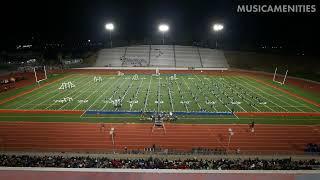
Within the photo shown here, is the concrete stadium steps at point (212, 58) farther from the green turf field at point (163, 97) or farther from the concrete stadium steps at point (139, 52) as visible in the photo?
the green turf field at point (163, 97)

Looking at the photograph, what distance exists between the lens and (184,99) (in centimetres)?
3262

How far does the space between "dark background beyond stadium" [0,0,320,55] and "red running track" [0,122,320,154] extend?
134 ft

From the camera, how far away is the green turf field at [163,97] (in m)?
29.2

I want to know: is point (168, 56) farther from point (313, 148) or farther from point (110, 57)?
point (313, 148)

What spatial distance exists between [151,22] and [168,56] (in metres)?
11.6

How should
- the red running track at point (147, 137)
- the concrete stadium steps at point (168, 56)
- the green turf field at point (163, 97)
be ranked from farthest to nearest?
the concrete stadium steps at point (168, 56), the green turf field at point (163, 97), the red running track at point (147, 137)

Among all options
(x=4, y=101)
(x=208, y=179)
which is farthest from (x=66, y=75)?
(x=208, y=179)

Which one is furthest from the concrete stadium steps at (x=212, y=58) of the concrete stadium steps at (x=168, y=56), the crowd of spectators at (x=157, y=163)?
the crowd of spectators at (x=157, y=163)

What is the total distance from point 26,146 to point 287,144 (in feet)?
58.4

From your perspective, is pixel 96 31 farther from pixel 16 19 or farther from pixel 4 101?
pixel 4 101

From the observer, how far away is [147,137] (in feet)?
71.1

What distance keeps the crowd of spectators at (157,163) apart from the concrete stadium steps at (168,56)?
47.3 metres

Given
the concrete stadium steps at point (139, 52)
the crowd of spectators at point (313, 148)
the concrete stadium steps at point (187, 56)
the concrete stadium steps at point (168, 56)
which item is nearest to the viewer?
the crowd of spectators at point (313, 148)

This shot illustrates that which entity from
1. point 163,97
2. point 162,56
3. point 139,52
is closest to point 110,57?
point 139,52
